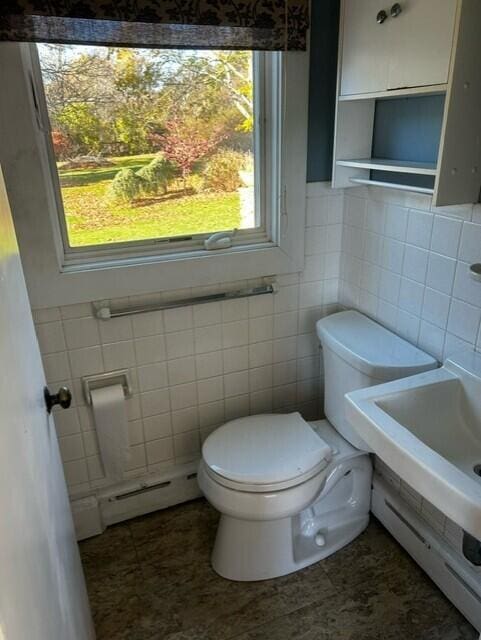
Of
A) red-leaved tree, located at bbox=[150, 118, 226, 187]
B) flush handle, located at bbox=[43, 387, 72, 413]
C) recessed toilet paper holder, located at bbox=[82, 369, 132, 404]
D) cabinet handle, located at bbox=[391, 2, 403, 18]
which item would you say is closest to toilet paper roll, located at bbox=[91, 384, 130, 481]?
recessed toilet paper holder, located at bbox=[82, 369, 132, 404]

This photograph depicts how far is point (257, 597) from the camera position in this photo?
1.60 metres

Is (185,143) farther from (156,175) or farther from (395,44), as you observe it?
(395,44)

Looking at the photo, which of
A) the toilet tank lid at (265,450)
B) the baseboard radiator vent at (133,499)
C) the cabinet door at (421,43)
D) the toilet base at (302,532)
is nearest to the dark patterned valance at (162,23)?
the cabinet door at (421,43)

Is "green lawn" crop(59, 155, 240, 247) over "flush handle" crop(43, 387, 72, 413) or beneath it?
over

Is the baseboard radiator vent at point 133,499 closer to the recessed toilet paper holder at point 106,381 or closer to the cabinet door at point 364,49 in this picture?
the recessed toilet paper holder at point 106,381

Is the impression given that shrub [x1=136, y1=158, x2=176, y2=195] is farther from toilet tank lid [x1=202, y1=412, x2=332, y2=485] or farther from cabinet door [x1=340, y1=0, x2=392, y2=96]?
toilet tank lid [x1=202, y1=412, x2=332, y2=485]

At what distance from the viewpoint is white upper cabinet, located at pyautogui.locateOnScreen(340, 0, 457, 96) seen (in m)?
1.13

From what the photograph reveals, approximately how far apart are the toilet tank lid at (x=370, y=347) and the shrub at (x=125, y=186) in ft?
2.69

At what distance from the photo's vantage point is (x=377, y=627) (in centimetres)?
149

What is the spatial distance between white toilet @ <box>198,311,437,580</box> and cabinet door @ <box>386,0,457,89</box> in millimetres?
799

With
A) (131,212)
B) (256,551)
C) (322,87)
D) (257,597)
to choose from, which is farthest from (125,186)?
(257,597)

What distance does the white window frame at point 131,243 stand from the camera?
1323 millimetres

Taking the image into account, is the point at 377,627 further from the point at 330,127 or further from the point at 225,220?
the point at 330,127

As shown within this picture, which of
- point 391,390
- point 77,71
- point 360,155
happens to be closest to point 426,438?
point 391,390
